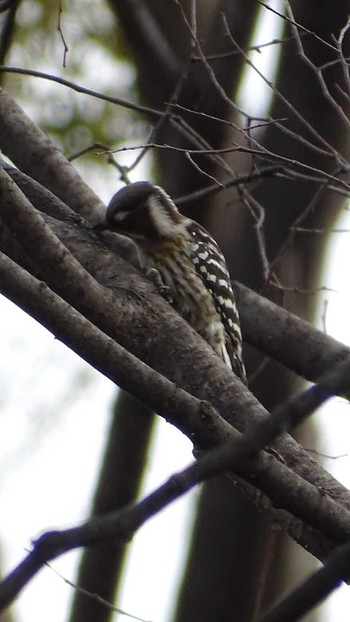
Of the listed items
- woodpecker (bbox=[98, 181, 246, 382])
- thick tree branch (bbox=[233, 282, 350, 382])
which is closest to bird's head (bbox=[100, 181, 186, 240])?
woodpecker (bbox=[98, 181, 246, 382])

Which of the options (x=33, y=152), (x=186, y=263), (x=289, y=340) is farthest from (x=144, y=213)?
(x=289, y=340)

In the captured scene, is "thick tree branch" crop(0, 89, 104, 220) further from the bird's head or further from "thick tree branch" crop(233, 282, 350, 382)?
"thick tree branch" crop(233, 282, 350, 382)

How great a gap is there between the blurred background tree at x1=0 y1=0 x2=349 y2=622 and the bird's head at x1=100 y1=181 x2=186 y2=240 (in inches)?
5.6

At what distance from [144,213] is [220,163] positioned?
0.68m

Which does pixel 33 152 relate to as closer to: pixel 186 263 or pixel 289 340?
pixel 186 263

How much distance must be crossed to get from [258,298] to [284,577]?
1807 mm

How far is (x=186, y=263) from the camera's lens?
19.8 feet

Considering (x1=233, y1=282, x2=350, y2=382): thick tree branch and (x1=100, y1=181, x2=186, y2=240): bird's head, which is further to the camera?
(x1=100, y1=181, x2=186, y2=240): bird's head

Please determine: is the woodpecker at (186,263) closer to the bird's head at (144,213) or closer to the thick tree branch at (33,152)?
the bird's head at (144,213)

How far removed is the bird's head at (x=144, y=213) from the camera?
18.5 feet

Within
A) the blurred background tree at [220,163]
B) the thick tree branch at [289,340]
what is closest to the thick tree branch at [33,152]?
the blurred background tree at [220,163]

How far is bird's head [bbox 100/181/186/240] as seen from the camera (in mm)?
5637

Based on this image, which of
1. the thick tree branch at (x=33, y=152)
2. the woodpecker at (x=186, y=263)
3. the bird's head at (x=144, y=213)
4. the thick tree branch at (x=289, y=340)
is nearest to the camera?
the thick tree branch at (x=289, y=340)

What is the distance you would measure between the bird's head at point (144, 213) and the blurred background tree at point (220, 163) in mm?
143
